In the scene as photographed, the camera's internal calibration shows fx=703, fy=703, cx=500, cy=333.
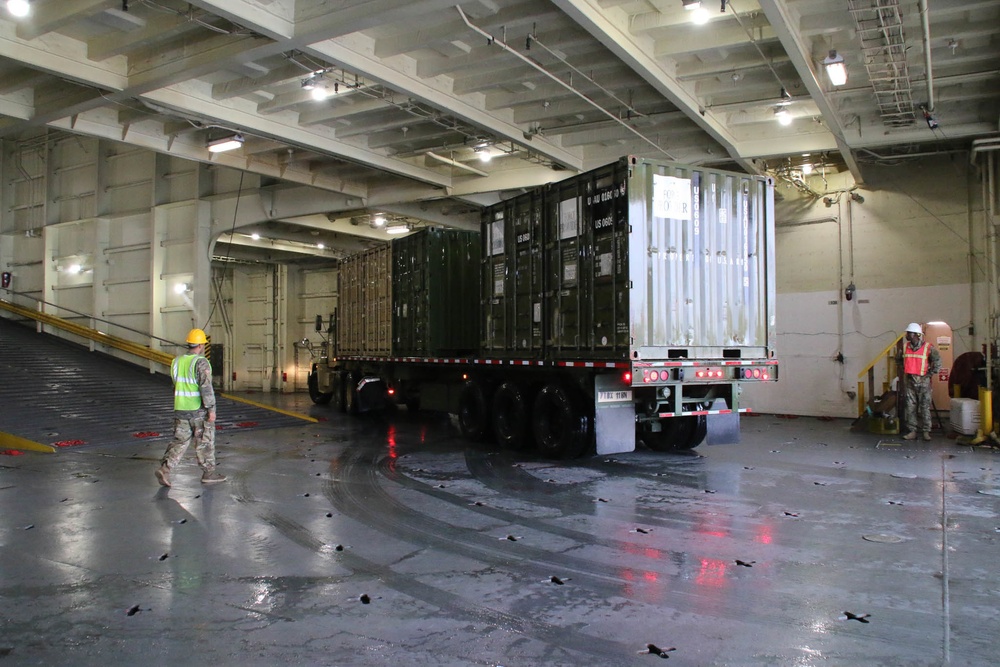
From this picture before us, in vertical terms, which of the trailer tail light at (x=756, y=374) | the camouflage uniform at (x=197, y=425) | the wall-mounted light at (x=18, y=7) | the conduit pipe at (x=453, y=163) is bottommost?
the camouflage uniform at (x=197, y=425)

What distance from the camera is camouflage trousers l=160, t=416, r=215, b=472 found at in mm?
8305

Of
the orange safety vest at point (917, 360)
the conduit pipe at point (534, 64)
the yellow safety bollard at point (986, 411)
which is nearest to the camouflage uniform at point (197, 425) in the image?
the conduit pipe at point (534, 64)

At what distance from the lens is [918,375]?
12266mm

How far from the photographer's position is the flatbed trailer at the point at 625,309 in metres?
9.05

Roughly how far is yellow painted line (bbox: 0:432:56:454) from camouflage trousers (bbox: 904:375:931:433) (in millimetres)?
14679

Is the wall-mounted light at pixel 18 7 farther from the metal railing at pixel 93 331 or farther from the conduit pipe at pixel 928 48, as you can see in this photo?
the conduit pipe at pixel 928 48

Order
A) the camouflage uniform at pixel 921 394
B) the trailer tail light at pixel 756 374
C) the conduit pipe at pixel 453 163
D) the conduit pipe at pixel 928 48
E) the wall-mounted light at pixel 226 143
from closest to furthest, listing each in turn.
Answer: the conduit pipe at pixel 928 48 → the trailer tail light at pixel 756 374 → the camouflage uniform at pixel 921 394 → the wall-mounted light at pixel 226 143 → the conduit pipe at pixel 453 163

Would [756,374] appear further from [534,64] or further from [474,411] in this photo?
[534,64]

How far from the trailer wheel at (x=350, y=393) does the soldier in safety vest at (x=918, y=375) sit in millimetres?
11851

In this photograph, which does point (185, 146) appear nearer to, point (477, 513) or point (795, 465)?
point (477, 513)

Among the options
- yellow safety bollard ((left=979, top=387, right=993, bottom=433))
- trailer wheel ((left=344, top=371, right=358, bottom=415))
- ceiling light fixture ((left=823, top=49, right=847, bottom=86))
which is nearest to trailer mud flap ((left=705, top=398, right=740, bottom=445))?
yellow safety bollard ((left=979, top=387, right=993, bottom=433))

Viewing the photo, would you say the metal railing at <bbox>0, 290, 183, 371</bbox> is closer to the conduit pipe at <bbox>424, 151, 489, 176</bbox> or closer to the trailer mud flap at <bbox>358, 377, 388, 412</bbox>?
the trailer mud flap at <bbox>358, 377, 388, 412</bbox>

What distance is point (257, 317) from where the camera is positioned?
28.8m

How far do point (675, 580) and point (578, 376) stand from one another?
5.11 meters
